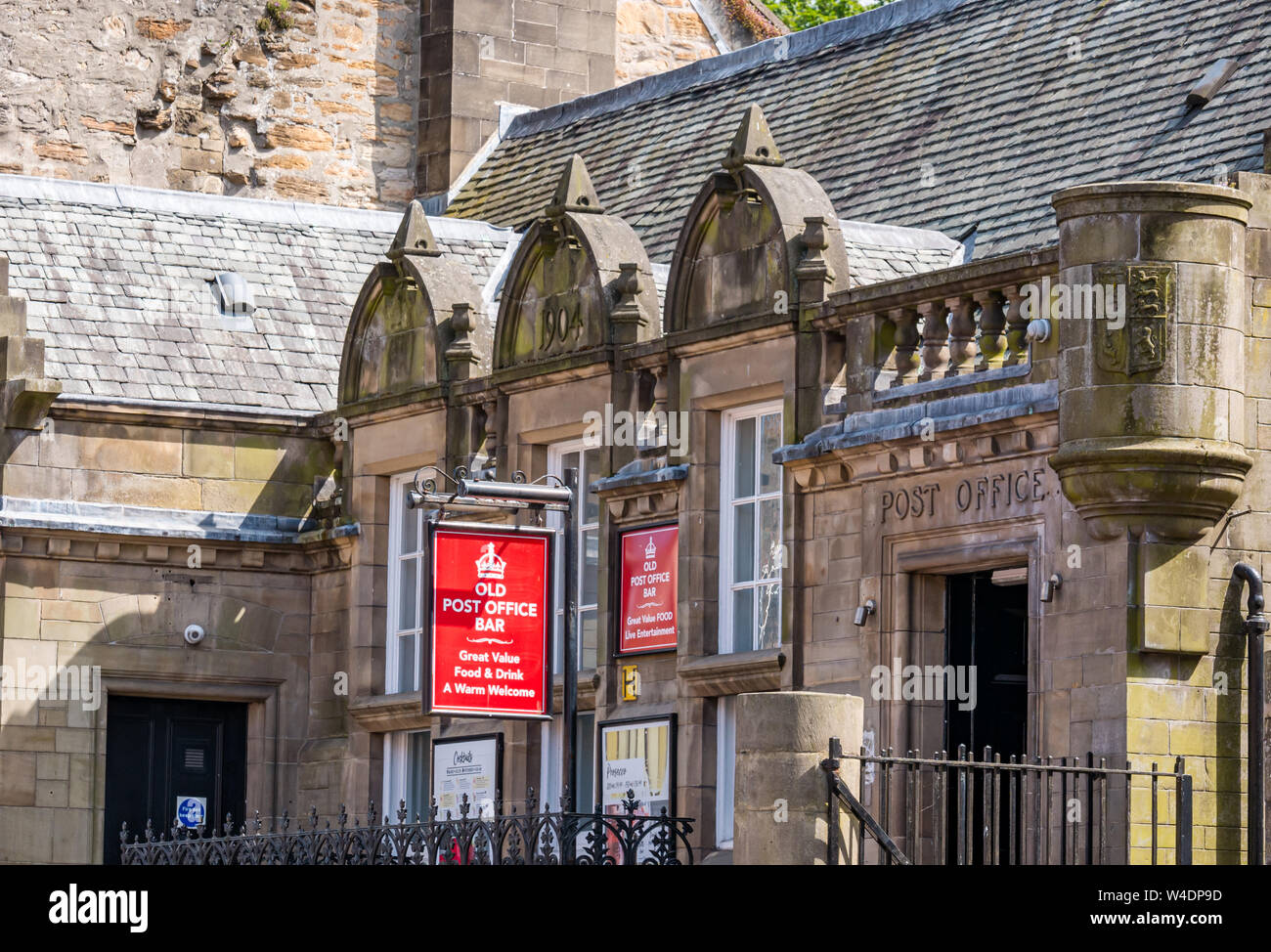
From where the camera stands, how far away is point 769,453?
2275 cm

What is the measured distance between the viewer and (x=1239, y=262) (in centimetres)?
1877

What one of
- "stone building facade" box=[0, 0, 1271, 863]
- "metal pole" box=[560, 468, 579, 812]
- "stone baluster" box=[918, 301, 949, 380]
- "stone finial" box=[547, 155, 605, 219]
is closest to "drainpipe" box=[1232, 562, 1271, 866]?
"stone building facade" box=[0, 0, 1271, 863]

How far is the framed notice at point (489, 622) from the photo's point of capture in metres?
21.8

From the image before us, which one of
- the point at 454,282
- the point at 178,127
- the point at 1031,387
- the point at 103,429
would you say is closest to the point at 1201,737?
the point at 1031,387

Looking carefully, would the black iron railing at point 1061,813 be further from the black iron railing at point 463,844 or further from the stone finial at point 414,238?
the stone finial at point 414,238

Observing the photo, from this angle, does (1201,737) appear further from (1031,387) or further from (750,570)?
(750,570)

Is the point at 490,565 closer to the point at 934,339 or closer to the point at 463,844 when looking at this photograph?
the point at 463,844

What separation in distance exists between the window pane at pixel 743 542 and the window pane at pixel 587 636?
214 centimetres

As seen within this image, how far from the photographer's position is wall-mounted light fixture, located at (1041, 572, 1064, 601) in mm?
19094

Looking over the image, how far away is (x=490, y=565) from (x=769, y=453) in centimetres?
230

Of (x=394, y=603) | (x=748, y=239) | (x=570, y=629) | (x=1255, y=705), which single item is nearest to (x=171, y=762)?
(x=394, y=603)

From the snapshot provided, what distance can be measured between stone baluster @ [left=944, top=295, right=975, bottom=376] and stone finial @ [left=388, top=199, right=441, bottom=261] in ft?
24.3

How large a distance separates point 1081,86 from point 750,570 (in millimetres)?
5197

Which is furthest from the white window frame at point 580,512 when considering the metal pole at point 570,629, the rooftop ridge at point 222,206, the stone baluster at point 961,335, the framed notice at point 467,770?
the rooftop ridge at point 222,206
